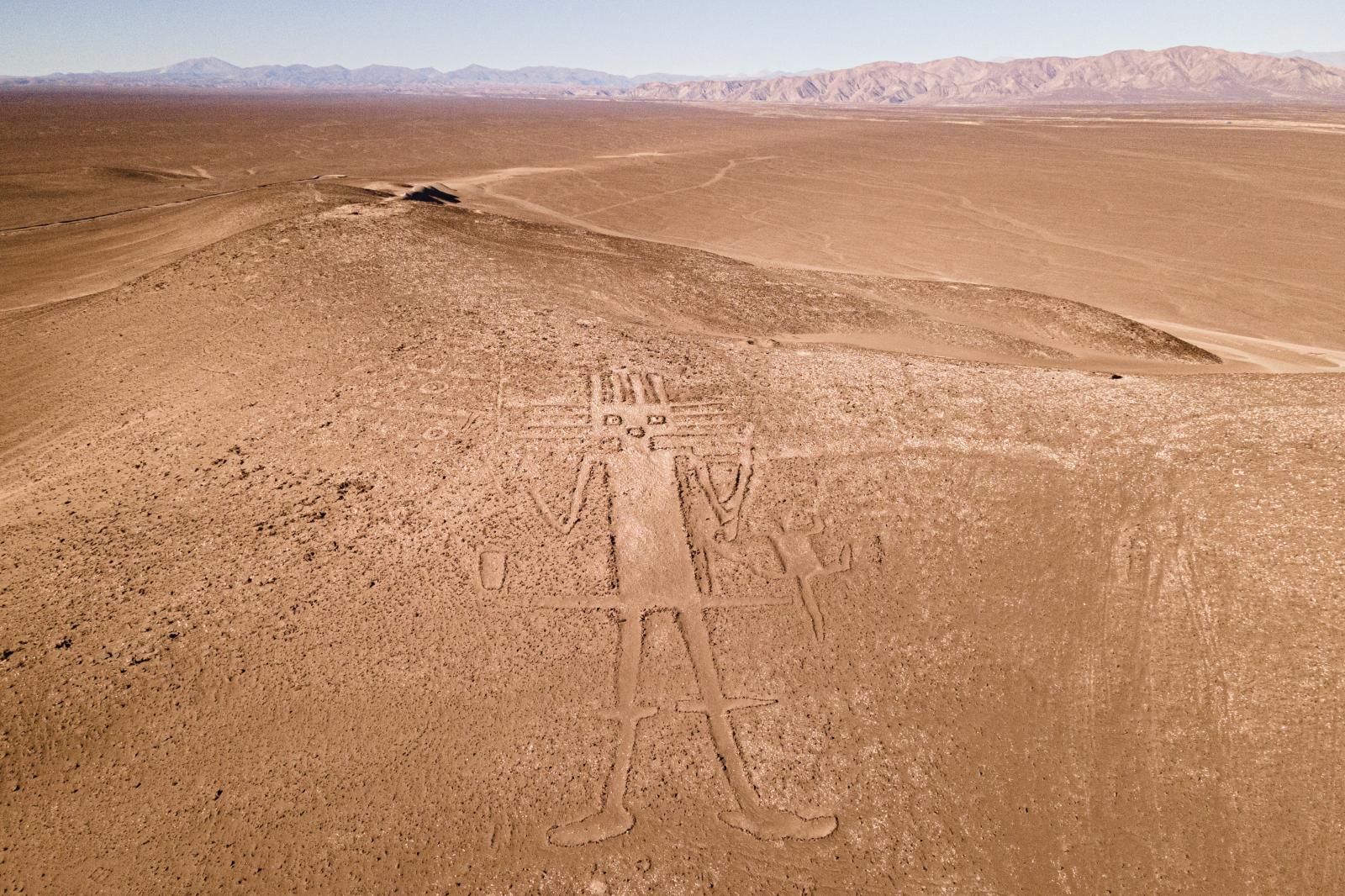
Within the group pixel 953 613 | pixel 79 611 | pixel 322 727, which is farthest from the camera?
pixel 953 613

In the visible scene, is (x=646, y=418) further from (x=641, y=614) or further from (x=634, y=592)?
(x=641, y=614)

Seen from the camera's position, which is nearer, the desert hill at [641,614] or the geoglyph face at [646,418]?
the desert hill at [641,614]

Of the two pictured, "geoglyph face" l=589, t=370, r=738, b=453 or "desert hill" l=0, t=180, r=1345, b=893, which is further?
"geoglyph face" l=589, t=370, r=738, b=453

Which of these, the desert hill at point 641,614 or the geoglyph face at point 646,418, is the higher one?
the geoglyph face at point 646,418

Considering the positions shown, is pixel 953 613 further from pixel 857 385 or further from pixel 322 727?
pixel 322 727

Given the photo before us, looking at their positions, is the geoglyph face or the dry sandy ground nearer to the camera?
the dry sandy ground

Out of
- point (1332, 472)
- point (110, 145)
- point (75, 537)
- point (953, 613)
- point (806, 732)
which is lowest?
point (806, 732)

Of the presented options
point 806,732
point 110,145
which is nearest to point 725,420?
point 806,732

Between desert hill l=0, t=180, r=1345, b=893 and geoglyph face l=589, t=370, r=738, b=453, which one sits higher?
geoglyph face l=589, t=370, r=738, b=453
